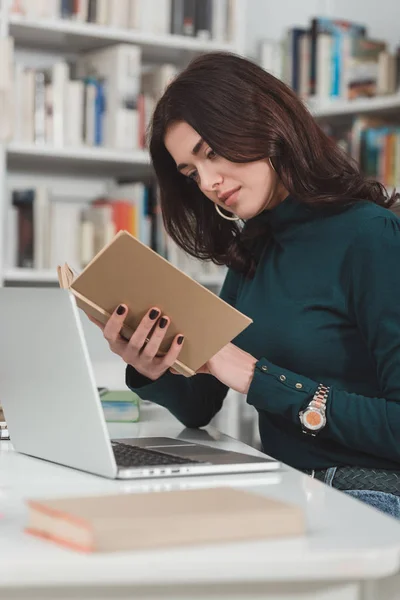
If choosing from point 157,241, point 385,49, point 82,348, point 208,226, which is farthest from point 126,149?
point 82,348

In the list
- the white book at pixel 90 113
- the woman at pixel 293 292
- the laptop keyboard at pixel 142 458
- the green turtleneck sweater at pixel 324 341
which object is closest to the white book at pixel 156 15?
the white book at pixel 90 113

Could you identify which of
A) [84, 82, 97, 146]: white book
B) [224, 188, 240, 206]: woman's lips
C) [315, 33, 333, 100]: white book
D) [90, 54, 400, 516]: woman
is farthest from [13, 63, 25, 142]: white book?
[224, 188, 240, 206]: woman's lips

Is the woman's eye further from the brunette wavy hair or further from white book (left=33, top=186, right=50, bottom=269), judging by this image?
white book (left=33, top=186, right=50, bottom=269)

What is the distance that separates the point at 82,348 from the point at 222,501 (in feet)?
0.95

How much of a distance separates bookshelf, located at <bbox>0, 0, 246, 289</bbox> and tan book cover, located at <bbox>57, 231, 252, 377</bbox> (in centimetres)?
176

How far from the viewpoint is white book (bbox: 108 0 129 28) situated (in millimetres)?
3199

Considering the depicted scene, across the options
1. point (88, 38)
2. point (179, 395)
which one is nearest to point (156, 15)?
point (88, 38)

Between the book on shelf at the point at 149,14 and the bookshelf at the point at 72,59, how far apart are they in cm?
1

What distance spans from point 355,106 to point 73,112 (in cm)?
99

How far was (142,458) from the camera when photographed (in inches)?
47.9

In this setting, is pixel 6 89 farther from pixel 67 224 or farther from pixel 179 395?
pixel 179 395

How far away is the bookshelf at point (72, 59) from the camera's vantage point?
3.08 m

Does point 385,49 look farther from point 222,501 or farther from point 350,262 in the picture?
point 222,501

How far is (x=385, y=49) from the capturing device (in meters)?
3.42
